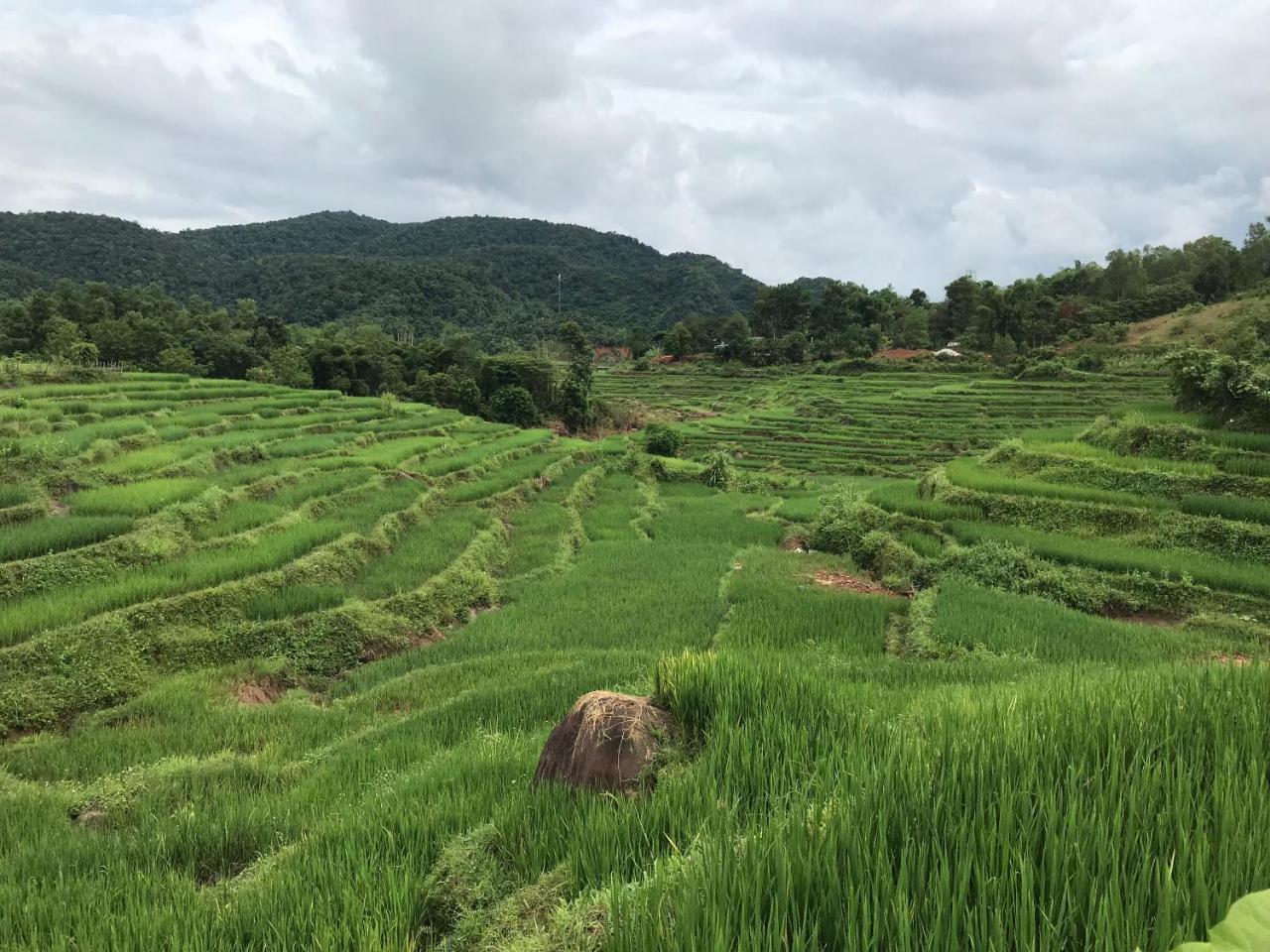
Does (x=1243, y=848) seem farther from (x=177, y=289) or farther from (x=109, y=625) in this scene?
(x=177, y=289)

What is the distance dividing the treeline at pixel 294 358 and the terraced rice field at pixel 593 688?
19616mm

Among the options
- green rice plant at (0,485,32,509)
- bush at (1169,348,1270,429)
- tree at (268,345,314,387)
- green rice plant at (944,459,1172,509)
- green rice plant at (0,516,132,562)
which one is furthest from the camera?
tree at (268,345,314,387)

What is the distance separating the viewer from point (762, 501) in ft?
73.6

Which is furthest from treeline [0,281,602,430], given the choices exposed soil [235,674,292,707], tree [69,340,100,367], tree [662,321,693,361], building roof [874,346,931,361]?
exposed soil [235,674,292,707]

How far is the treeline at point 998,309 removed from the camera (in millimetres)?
55938

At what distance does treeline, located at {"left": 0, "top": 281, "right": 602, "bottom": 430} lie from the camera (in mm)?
36469

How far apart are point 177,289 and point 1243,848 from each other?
369 ft

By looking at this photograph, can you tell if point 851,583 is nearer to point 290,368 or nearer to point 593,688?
point 593,688

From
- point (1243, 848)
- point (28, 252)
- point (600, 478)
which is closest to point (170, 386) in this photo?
point (600, 478)

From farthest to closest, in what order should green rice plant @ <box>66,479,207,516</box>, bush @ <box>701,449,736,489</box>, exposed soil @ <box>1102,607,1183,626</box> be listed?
bush @ <box>701,449,736,489</box> < green rice plant @ <box>66,479,207,516</box> < exposed soil @ <box>1102,607,1183,626</box>

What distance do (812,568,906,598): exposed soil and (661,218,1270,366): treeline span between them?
48.1 metres

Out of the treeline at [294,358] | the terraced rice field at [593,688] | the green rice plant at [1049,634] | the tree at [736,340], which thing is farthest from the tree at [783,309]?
the green rice plant at [1049,634]

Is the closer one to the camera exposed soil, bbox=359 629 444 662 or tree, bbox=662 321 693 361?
exposed soil, bbox=359 629 444 662

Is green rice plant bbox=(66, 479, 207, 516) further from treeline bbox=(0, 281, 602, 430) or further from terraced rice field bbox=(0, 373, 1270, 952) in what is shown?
treeline bbox=(0, 281, 602, 430)
